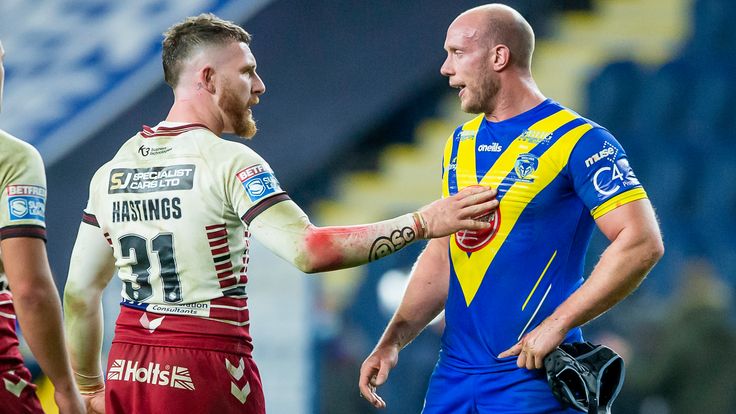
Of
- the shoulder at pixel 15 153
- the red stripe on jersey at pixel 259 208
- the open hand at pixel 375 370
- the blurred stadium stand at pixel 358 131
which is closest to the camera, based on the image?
the red stripe on jersey at pixel 259 208

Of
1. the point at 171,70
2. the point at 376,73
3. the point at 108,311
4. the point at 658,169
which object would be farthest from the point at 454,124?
the point at 171,70

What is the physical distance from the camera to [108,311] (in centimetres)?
811

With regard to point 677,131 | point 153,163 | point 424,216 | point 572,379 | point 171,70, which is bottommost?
point 572,379

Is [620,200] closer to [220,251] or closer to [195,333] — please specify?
[220,251]

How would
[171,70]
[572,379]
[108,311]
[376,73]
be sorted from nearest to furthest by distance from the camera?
[572,379] → [171,70] → [108,311] → [376,73]

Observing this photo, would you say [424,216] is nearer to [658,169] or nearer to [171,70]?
[171,70]

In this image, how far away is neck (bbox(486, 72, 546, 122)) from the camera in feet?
11.6

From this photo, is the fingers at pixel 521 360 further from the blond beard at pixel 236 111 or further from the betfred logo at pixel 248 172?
the blond beard at pixel 236 111

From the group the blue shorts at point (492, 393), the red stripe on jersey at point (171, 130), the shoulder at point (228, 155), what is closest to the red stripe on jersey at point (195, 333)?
the shoulder at point (228, 155)

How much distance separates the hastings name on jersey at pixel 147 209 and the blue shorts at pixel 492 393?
1.01 m

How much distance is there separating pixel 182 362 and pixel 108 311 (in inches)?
203

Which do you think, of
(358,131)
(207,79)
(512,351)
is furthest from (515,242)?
(358,131)

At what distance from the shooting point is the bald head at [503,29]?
356 centimetres

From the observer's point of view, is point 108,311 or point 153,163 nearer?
point 153,163
